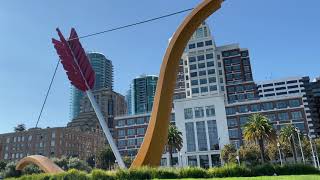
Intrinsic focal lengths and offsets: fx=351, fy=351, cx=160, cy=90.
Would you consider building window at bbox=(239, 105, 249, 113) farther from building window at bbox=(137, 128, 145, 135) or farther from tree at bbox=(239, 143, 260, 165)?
building window at bbox=(137, 128, 145, 135)

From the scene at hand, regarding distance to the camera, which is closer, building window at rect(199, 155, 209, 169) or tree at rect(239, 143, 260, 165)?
tree at rect(239, 143, 260, 165)

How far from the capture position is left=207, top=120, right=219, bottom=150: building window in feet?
264

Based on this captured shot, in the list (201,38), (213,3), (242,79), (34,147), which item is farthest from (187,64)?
(213,3)

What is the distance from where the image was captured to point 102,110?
17050 centimetres

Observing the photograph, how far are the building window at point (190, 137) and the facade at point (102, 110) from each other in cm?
7679

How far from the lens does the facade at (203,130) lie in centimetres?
8044

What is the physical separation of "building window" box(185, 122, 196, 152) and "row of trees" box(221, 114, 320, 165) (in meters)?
9.79

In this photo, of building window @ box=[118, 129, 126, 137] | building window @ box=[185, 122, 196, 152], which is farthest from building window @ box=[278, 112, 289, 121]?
building window @ box=[118, 129, 126, 137]

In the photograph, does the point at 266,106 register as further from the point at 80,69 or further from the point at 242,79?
the point at 80,69

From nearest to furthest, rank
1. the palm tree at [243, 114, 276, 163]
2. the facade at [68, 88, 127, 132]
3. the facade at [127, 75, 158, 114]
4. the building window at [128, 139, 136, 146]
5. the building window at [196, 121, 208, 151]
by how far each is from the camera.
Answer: the palm tree at [243, 114, 276, 163] < the building window at [196, 121, 208, 151] < the building window at [128, 139, 136, 146] < the facade at [68, 88, 127, 132] < the facade at [127, 75, 158, 114]

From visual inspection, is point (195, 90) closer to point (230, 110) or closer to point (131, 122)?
point (230, 110)

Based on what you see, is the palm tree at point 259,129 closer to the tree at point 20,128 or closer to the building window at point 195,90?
the building window at point 195,90

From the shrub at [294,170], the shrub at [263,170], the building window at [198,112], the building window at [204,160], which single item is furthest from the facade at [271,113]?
the shrub at [263,170]

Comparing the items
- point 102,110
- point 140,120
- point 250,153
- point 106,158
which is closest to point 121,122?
point 140,120
